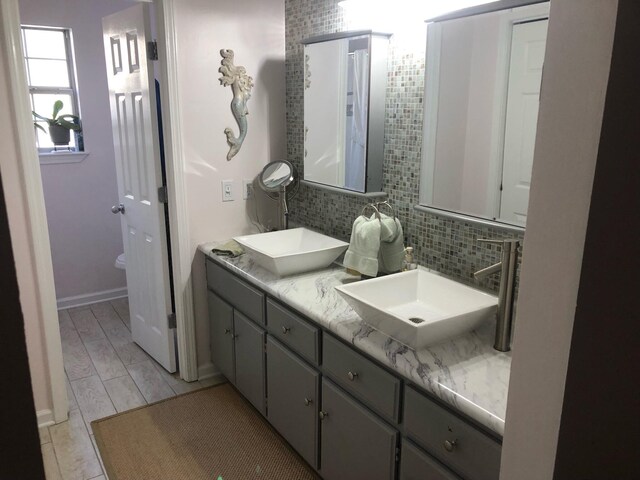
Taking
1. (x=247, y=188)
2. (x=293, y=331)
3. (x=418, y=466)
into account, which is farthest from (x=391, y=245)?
(x=247, y=188)

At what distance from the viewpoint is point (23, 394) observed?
14.8 inches

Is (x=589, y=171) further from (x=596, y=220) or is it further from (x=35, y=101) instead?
(x=35, y=101)

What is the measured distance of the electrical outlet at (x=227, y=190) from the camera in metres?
2.82

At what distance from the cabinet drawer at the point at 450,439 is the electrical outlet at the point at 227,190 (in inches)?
66.1

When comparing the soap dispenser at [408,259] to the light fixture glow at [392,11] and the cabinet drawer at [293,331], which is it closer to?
the cabinet drawer at [293,331]

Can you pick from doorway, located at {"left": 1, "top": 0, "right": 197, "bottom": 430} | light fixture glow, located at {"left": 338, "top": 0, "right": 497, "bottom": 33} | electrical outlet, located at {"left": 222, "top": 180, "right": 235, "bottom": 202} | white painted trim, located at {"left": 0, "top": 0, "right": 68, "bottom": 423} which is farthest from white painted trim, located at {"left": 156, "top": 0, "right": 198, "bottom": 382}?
light fixture glow, located at {"left": 338, "top": 0, "right": 497, "bottom": 33}

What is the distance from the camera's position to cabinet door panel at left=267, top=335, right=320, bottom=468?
6.59 feet

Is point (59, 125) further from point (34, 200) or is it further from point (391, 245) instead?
point (391, 245)

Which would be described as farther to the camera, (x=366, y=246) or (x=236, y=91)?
(x=236, y=91)

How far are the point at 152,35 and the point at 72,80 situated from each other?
162 cm

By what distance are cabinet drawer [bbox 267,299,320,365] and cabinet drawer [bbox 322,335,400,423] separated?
63 mm

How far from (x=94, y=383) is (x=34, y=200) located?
1161 millimetres

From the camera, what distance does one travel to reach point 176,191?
8.70 ft

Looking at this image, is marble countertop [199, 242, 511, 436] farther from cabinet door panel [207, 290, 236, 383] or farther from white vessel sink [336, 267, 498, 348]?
cabinet door panel [207, 290, 236, 383]
